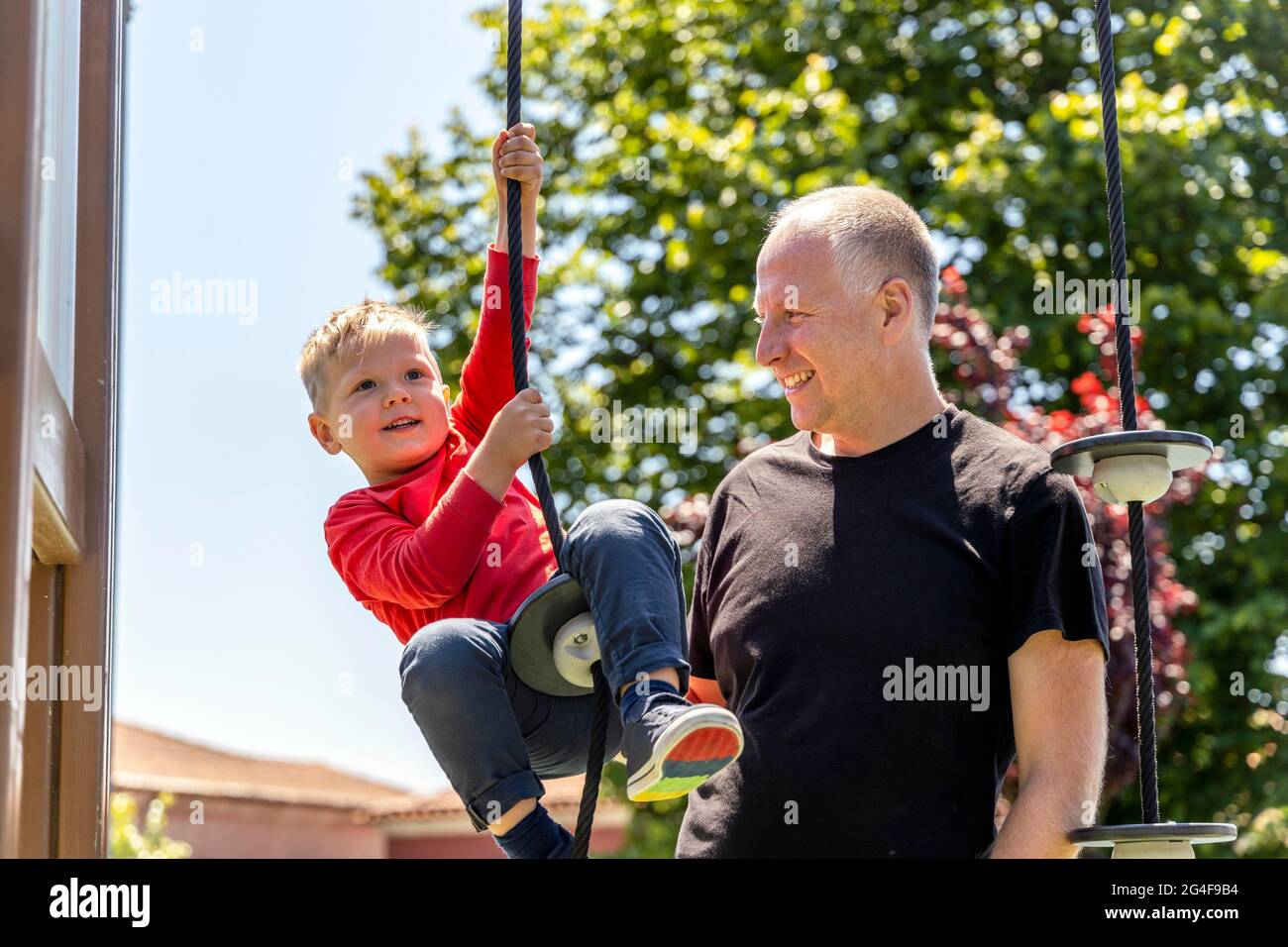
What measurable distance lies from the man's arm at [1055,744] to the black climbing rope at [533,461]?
61 centimetres

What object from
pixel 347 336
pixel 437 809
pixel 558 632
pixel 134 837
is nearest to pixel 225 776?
pixel 437 809

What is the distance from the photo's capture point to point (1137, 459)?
6.22ft

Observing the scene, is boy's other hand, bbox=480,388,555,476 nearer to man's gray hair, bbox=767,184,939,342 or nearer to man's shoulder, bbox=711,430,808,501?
man's shoulder, bbox=711,430,808,501

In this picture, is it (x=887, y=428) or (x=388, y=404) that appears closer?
(x=887, y=428)

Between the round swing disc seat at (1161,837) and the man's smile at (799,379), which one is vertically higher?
the man's smile at (799,379)

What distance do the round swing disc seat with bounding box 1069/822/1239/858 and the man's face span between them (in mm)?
827

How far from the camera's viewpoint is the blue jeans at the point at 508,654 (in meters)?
2.02

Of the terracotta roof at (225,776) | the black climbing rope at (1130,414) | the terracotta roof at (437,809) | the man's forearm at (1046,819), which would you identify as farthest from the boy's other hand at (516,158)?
the terracotta roof at (225,776)

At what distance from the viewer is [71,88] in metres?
2.35

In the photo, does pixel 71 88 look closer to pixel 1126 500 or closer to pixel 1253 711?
pixel 1126 500

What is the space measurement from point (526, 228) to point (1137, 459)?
3.69ft

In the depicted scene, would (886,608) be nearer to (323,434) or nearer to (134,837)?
(323,434)

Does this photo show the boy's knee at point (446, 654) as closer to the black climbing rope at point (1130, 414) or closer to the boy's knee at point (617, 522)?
the boy's knee at point (617, 522)
